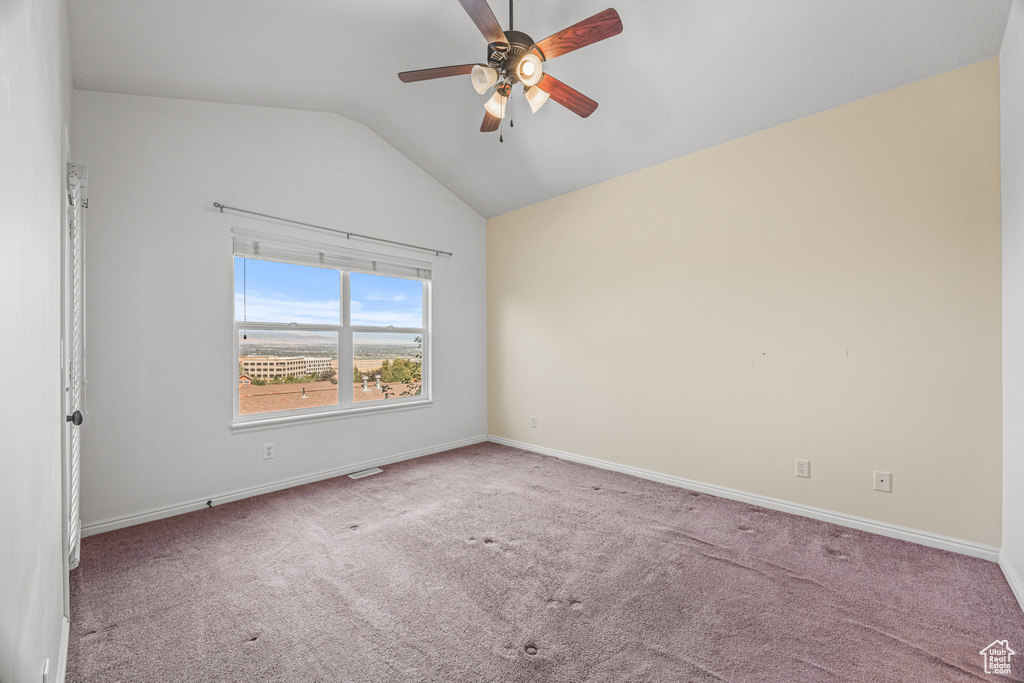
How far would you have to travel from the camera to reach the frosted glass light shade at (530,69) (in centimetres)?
198

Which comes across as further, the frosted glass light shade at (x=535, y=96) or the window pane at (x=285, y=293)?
the window pane at (x=285, y=293)

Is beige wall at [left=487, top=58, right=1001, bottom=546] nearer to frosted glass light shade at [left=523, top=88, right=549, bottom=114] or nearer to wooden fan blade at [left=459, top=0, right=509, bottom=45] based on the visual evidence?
frosted glass light shade at [left=523, top=88, right=549, bottom=114]

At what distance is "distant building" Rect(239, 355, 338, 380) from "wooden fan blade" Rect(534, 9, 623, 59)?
2.84 meters

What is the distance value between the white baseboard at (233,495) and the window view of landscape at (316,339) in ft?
1.84

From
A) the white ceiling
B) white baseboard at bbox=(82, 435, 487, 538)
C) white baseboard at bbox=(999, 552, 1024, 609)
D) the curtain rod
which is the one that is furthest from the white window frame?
white baseboard at bbox=(999, 552, 1024, 609)

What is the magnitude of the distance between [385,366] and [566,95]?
2831 millimetres

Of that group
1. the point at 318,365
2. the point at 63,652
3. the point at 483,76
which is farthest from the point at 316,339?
the point at 483,76

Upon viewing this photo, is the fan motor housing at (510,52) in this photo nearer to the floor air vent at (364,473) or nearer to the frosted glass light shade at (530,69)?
the frosted glass light shade at (530,69)

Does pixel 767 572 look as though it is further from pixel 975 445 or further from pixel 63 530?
pixel 63 530

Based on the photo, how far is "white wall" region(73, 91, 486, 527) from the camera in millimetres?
2619

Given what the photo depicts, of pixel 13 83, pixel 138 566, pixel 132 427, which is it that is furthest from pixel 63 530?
pixel 13 83

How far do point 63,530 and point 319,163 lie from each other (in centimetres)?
288

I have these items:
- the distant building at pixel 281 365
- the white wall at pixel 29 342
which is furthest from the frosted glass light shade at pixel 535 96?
the distant building at pixel 281 365

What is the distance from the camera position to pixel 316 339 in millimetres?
3648
